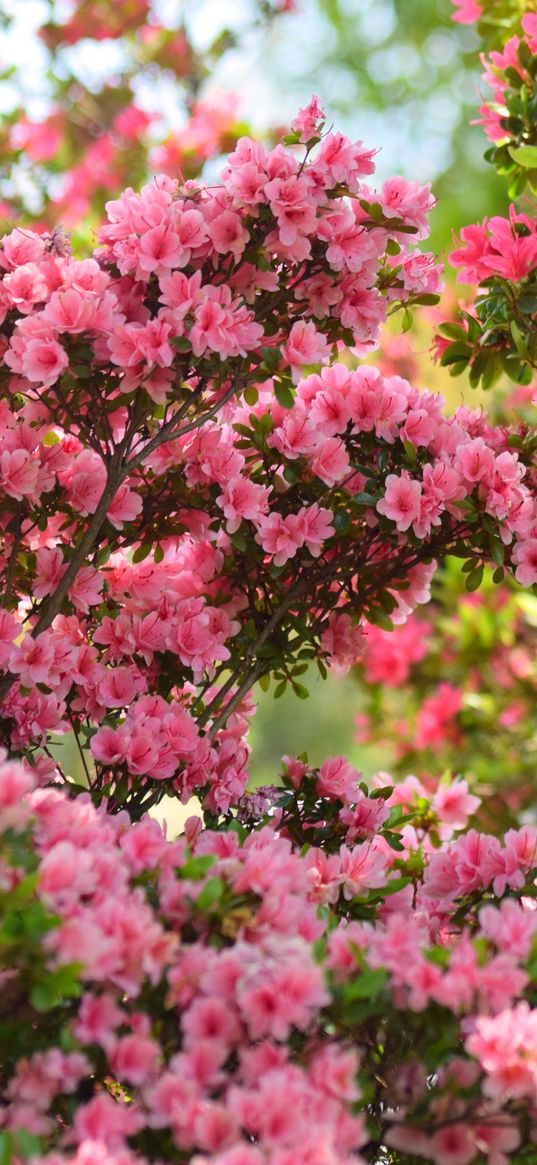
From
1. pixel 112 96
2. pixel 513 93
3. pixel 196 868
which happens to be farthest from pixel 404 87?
pixel 196 868

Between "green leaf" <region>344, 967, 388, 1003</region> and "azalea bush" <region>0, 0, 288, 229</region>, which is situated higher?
"azalea bush" <region>0, 0, 288, 229</region>

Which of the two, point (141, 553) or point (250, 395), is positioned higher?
point (250, 395)

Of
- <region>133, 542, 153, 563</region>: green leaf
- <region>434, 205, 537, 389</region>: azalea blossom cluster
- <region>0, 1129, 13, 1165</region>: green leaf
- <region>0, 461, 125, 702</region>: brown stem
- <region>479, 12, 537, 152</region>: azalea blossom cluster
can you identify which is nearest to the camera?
<region>0, 1129, 13, 1165</region>: green leaf

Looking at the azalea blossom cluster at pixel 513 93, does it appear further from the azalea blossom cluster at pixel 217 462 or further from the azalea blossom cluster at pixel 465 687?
the azalea blossom cluster at pixel 465 687

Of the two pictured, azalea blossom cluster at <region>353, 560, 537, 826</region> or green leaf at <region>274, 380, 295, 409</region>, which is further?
azalea blossom cluster at <region>353, 560, 537, 826</region>

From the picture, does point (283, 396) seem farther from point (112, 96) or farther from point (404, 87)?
point (404, 87)

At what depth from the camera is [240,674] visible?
1726mm

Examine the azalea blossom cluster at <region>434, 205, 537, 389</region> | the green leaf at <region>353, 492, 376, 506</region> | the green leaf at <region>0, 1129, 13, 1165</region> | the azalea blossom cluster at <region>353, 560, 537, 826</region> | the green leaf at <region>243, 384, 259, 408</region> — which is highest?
the azalea blossom cluster at <region>353, 560, 537, 826</region>

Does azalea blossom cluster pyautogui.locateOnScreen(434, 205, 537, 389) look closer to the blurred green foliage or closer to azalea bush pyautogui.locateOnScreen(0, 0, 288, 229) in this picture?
azalea bush pyautogui.locateOnScreen(0, 0, 288, 229)

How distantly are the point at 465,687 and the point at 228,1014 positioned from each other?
317 cm

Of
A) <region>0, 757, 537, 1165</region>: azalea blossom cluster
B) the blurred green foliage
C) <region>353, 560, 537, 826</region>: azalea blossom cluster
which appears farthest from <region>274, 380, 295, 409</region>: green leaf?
the blurred green foliage

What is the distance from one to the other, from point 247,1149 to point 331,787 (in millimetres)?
761

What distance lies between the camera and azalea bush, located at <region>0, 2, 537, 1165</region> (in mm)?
1000

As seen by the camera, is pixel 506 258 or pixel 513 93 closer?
pixel 506 258
